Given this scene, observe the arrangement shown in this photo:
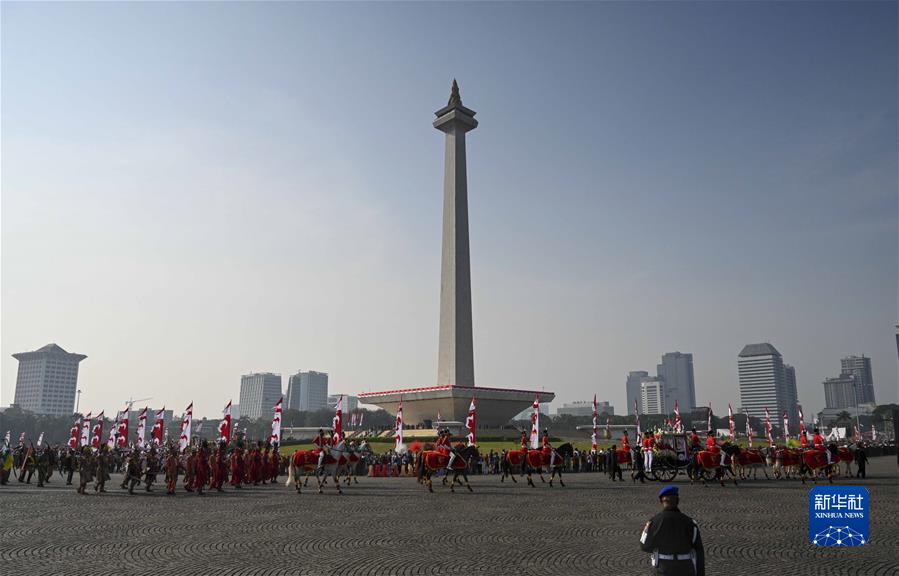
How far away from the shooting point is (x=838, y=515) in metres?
9.78

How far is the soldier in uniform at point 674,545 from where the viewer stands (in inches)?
220

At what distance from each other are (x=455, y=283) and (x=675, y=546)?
63173 mm

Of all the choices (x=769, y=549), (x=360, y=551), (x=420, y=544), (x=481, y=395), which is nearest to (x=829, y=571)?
(x=769, y=549)

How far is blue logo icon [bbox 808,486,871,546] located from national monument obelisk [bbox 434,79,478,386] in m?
57.9

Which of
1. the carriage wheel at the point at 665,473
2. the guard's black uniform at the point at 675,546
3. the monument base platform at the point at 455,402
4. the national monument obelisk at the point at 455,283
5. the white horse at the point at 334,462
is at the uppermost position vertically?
the national monument obelisk at the point at 455,283

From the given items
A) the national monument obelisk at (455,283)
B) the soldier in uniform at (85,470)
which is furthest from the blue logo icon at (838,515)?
the national monument obelisk at (455,283)

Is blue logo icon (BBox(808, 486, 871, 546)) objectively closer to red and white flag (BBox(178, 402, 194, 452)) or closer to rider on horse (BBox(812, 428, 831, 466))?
rider on horse (BBox(812, 428, 831, 466))

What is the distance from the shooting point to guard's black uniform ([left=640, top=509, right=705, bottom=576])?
5.58 meters

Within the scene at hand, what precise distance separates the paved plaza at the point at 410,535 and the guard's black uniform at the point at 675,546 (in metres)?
3.73

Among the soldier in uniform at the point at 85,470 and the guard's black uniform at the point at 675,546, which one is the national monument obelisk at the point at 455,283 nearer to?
the soldier in uniform at the point at 85,470

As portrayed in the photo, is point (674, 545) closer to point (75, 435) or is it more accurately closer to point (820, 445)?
point (820, 445)

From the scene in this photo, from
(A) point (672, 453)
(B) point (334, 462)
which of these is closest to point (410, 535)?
(B) point (334, 462)

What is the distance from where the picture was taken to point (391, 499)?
1939 centimetres

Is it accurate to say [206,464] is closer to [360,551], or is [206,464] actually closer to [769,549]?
[360,551]
